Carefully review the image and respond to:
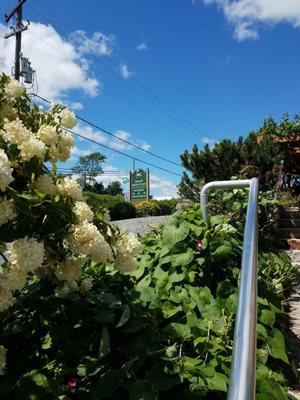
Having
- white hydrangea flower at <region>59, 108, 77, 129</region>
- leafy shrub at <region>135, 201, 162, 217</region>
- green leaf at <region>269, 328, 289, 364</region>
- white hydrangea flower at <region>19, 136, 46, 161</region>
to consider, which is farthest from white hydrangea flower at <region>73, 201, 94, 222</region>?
leafy shrub at <region>135, 201, 162, 217</region>

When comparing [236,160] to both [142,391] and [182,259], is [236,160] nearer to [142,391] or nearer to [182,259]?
[182,259]

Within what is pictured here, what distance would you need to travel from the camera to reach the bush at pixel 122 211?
19.6 metres

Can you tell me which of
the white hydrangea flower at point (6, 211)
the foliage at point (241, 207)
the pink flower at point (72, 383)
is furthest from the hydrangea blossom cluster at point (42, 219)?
the foliage at point (241, 207)

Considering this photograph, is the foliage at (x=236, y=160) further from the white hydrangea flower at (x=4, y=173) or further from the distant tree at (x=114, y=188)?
the distant tree at (x=114, y=188)

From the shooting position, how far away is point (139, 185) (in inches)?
1032

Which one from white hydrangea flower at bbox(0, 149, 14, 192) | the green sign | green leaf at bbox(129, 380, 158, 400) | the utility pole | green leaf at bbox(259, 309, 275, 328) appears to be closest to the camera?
white hydrangea flower at bbox(0, 149, 14, 192)

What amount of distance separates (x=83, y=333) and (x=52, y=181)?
1.98 feet

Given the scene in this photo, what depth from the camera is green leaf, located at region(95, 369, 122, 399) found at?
1441 mm

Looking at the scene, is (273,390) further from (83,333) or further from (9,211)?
(9,211)

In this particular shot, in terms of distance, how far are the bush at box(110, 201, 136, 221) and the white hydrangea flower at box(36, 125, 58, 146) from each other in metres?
17.4

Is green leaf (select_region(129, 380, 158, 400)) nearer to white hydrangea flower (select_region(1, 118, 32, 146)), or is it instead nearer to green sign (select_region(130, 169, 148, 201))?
white hydrangea flower (select_region(1, 118, 32, 146))

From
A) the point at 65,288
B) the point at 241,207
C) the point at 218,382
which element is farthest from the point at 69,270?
the point at 241,207

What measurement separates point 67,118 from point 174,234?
101 centimetres

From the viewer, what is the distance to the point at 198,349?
1822 millimetres
